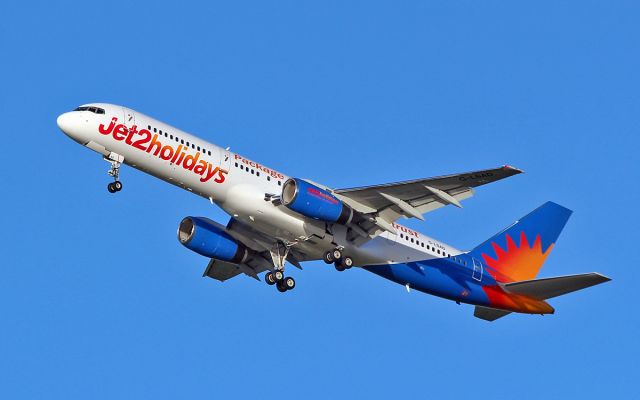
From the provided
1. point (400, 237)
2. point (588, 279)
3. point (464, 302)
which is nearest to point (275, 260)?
point (400, 237)

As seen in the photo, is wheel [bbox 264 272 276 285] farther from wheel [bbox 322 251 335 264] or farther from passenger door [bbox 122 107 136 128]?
passenger door [bbox 122 107 136 128]

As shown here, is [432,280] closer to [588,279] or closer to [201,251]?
[588,279]

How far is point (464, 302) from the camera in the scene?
5509 cm

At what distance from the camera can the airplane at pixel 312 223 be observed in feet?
156

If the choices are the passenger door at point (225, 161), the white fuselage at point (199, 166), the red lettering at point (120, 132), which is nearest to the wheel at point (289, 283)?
the white fuselage at point (199, 166)

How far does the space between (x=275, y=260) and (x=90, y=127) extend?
1052 cm

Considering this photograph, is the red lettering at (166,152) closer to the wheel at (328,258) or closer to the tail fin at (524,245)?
the wheel at (328,258)

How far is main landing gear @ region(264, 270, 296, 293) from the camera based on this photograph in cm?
5206

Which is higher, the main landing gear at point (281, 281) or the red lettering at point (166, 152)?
the red lettering at point (166, 152)

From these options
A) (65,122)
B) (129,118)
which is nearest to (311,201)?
(129,118)

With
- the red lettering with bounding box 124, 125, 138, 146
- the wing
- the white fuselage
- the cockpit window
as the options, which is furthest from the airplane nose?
the wing

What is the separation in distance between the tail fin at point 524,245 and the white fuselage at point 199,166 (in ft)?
30.7

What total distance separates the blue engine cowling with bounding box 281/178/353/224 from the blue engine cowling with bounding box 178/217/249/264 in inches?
249

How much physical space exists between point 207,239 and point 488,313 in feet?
46.3
